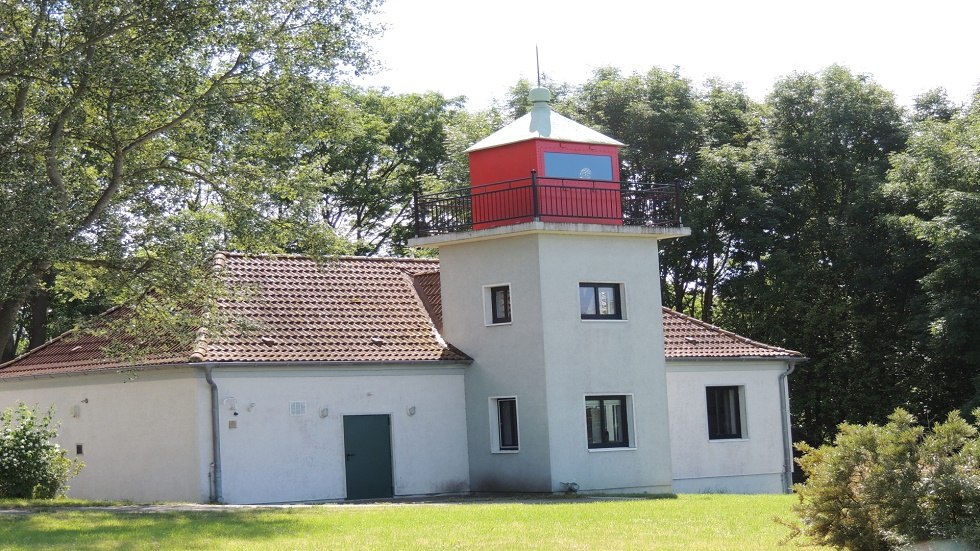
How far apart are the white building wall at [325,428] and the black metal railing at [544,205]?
3195mm

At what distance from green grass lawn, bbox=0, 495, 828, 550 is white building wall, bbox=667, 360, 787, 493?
7.54m

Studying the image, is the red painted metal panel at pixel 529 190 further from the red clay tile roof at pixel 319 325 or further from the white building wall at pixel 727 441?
the white building wall at pixel 727 441

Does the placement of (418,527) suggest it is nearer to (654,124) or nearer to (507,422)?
(507,422)

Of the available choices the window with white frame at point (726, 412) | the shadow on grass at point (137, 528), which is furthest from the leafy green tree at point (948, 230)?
the shadow on grass at point (137, 528)

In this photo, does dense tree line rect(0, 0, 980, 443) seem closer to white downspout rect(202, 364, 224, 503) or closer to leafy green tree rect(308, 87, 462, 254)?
leafy green tree rect(308, 87, 462, 254)

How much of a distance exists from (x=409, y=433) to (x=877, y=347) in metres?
18.4

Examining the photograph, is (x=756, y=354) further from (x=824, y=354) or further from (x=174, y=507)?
(x=174, y=507)

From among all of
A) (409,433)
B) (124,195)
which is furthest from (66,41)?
(409,433)

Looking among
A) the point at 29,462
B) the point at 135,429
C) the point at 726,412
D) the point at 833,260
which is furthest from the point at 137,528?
the point at 833,260

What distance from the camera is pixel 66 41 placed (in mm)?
20016

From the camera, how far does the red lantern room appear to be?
2580 centimetres

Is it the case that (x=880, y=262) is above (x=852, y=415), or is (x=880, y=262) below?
above

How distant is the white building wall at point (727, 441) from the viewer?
2941 cm

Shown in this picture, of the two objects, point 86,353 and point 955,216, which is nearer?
point 86,353
